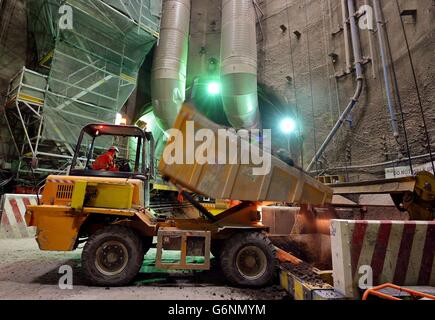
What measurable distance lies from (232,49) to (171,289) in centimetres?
711

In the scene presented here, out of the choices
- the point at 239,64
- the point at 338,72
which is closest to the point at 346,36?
the point at 338,72

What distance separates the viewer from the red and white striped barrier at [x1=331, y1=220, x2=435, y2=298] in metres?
1.96

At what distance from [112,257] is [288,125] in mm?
7189

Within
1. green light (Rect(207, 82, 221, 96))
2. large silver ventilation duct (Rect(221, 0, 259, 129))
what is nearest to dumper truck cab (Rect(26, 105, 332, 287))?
large silver ventilation duct (Rect(221, 0, 259, 129))

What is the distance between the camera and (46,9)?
7.63m

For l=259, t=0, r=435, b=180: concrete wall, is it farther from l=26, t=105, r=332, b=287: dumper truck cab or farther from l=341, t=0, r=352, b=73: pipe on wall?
l=26, t=105, r=332, b=287: dumper truck cab

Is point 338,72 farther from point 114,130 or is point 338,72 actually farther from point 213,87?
point 114,130

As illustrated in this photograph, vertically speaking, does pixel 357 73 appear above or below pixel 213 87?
below

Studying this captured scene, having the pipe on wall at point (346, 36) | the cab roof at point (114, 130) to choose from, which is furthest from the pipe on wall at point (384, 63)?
the cab roof at point (114, 130)

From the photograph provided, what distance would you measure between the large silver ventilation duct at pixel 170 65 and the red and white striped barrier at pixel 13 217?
464 cm

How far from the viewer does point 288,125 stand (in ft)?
28.1

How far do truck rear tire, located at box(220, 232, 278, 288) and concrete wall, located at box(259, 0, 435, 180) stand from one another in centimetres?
423
